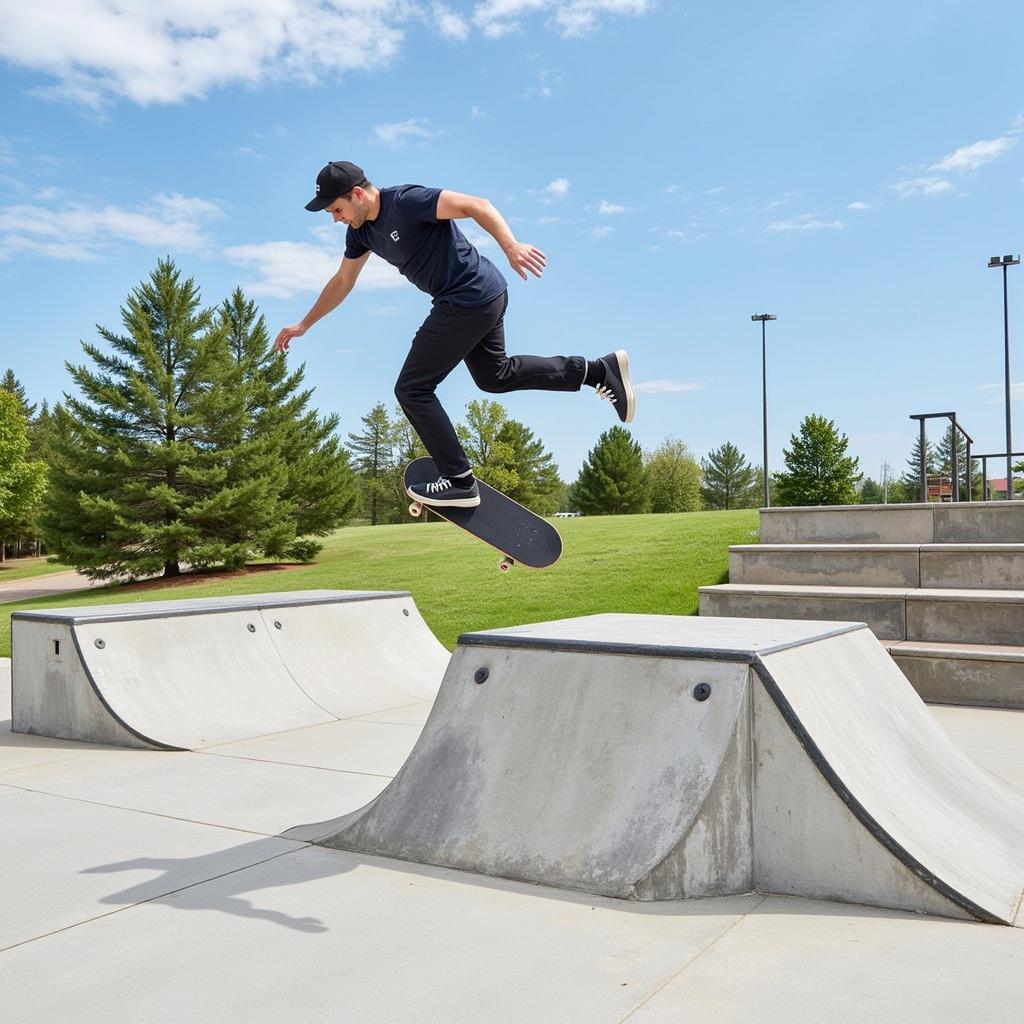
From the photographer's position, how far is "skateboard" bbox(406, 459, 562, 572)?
5.19 metres

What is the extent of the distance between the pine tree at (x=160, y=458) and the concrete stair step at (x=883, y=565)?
2085 cm

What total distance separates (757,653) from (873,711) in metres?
→ 1.10

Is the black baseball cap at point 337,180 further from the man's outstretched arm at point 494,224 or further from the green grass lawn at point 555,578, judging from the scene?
the green grass lawn at point 555,578

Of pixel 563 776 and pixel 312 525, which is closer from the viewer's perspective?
pixel 563 776

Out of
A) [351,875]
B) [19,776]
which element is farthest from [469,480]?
[19,776]

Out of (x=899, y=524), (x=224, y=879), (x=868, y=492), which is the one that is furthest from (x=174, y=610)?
(x=868, y=492)

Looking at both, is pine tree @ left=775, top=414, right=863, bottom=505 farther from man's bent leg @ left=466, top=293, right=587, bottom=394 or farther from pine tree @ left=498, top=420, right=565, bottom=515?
man's bent leg @ left=466, top=293, right=587, bottom=394

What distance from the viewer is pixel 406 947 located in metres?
3.12

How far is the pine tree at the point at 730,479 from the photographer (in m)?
98.7

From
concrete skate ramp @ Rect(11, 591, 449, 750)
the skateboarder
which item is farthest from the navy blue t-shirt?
concrete skate ramp @ Rect(11, 591, 449, 750)

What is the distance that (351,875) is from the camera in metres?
3.90

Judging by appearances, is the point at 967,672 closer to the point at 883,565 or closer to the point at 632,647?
the point at 883,565

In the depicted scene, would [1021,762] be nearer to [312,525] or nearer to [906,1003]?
[906,1003]

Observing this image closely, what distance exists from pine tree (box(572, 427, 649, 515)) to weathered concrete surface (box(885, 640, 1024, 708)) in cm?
6275
